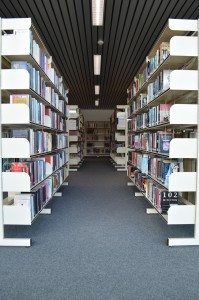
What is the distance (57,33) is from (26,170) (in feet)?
12.7

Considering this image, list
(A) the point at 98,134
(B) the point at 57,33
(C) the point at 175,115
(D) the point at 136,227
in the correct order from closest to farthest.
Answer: (C) the point at 175,115
(D) the point at 136,227
(B) the point at 57,33
(A) the point at 98,134

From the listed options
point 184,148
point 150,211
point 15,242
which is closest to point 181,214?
point 184,148

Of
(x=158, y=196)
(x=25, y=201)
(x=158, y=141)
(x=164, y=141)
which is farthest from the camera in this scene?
(x=158, y=141)

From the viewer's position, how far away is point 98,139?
56.5 ft

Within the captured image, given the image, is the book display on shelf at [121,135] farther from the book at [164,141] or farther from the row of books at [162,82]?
the book at [164,141]

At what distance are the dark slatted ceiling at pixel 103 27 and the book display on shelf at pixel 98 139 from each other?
28.9ft

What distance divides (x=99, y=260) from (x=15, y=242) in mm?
986

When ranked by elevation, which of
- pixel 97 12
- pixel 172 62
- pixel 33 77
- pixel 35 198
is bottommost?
pixel 35 198

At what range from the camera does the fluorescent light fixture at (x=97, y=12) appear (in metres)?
4.03

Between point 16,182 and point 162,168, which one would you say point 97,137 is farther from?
point 16,182

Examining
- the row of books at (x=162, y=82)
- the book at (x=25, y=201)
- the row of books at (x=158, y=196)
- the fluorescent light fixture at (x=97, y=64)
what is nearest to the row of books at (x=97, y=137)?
the fluorescent light fixture at (x=97, y=64)

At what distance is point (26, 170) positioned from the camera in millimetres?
2807

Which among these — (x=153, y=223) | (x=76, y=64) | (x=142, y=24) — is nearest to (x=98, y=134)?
(x=76, y=64)

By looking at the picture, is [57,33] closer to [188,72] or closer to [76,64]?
[76,64]
